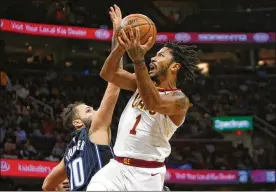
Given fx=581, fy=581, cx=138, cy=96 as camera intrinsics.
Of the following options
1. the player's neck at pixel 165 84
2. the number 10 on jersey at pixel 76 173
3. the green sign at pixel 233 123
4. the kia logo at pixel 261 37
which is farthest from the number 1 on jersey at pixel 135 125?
the kia logo at pixel 261 37

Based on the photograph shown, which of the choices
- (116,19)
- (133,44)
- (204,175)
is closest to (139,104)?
(133,44)

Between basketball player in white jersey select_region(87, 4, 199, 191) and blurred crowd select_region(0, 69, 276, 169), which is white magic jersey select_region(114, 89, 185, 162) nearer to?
basketball player in white jersey select_region(87, 4, 199, 191)

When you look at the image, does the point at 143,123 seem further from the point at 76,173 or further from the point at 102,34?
the point at 102,34

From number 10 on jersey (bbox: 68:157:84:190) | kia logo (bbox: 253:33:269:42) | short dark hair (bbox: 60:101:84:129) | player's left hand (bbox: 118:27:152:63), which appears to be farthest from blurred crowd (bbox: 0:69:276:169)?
player's left hand (bbox: 118:27:152:63)

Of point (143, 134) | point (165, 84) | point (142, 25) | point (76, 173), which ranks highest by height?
point (142, 25)

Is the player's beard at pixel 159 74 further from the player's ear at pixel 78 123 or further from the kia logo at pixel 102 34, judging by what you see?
the kia logo at pixel 102 34

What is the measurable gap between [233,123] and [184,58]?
15.1 m

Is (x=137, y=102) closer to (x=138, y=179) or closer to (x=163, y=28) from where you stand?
(x=138, y=179)

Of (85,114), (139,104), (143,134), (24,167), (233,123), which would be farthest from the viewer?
(233,123)

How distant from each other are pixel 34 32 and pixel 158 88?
46.9ft

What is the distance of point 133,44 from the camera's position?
4137 millimetres

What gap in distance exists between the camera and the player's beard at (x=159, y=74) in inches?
179

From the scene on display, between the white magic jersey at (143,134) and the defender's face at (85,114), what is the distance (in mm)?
411

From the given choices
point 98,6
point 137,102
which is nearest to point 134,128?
point 137,102
